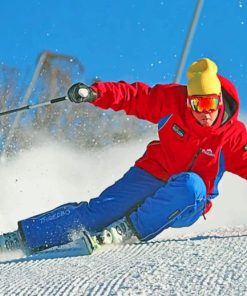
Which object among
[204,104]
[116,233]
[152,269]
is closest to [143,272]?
[152,269]

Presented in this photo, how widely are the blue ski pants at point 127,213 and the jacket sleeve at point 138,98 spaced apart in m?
0.33

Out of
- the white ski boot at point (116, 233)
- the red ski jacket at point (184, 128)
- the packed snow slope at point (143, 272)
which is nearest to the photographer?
the packed snow slope at point (143, 272)

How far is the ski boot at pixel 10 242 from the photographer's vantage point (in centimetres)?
363

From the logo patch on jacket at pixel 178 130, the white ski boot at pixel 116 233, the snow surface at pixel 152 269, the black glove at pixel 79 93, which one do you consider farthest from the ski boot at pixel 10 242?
the logo patch on jacket at pixel 178 130

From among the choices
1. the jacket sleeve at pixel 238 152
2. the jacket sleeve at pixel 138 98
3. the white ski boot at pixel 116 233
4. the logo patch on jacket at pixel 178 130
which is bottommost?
the white ski boot at pixel 116 233

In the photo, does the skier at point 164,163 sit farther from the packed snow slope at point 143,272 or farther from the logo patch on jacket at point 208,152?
the packed snow slope at point 143,272

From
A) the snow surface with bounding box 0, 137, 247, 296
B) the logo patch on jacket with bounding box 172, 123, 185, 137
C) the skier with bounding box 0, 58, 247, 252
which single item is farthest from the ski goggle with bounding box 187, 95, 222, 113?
the snow surface with bounding box 0, 137, 247, 296

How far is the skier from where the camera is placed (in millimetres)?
3459

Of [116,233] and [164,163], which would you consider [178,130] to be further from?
[116,233]

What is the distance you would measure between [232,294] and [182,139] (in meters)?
1.50

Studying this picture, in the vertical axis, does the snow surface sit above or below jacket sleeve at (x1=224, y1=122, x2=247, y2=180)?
below

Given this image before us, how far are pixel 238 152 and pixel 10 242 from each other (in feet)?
3.84

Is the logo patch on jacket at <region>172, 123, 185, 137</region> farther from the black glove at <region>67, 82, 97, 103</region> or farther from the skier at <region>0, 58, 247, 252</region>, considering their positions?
the black glove at <region>67, 82, 97, 103</region>

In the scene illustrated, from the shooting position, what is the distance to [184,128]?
3539 mm
